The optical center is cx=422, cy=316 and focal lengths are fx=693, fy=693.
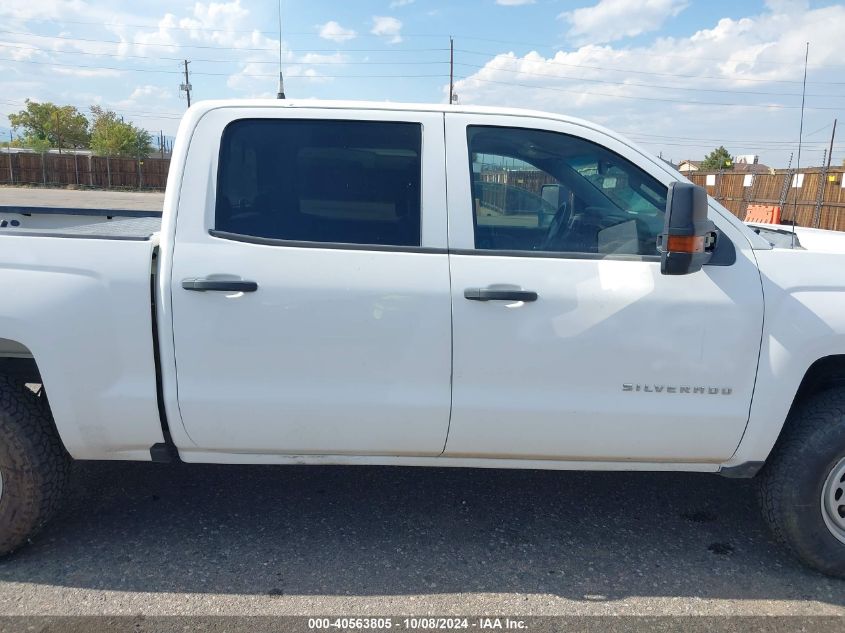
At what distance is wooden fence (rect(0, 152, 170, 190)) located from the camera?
47719 millimetres

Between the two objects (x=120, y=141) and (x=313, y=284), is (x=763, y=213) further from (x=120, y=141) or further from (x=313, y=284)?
(x=120, y=141)

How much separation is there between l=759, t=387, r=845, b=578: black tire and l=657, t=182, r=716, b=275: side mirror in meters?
0.85

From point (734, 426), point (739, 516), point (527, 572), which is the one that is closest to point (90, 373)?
point (527, 572)

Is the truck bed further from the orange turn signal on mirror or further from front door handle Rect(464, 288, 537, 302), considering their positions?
the orange turn signal on mirror

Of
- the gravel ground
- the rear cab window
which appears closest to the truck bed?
the rear cab window

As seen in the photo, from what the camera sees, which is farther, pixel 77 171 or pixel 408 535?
pixel 77 171

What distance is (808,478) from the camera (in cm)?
288

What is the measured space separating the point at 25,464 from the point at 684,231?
2798mm

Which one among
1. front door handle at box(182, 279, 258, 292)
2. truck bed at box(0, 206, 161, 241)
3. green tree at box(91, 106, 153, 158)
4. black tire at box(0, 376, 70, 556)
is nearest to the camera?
front door handle at box(182, 279, 258, 292)

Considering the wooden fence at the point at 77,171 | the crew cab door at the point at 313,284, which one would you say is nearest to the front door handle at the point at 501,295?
the crew cab door at the point at 313,284

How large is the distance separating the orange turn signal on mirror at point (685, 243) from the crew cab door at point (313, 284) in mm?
881

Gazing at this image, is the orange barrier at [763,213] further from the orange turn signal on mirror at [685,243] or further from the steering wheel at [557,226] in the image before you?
the orange turn signal on mirror at [685,243]

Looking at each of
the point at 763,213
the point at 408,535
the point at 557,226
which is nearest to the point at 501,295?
the point at 557,226

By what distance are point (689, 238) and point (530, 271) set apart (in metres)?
0.61
